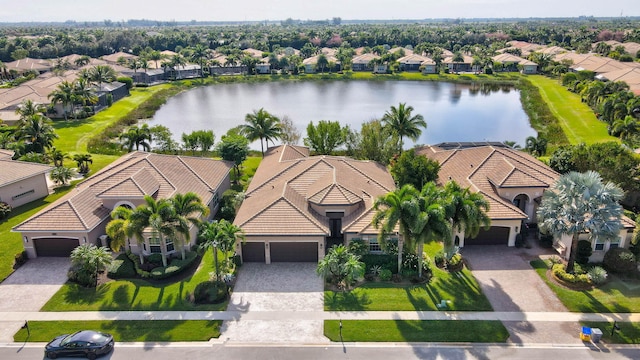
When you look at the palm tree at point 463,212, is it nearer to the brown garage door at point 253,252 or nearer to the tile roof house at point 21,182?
the brown garage door at point 253,252

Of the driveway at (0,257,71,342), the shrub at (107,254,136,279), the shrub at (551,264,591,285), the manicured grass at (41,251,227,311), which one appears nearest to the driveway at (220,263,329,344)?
the manicured grass at (41,251,227,311)

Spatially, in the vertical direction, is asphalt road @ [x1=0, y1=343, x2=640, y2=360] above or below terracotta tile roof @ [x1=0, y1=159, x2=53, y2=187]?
below

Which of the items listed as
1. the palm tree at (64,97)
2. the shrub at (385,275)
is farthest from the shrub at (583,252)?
the palm tree at (64,97)

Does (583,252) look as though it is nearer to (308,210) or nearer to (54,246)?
(308,210)

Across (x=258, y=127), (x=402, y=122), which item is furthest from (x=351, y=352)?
(x=258, y=127)

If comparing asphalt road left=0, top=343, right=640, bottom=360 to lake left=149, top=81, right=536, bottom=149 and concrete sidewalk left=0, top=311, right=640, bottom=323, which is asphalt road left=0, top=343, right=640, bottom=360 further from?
→ lake left=149, top=81, right=536, bottom=149

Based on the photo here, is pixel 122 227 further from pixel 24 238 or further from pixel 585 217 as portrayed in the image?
pixel 585 217

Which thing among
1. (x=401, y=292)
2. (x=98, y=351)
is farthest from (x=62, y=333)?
(x=401, y=292)
